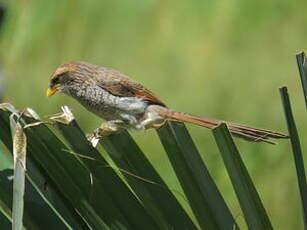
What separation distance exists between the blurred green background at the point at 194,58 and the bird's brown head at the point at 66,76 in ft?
4.34

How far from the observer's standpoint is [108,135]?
1.79 m

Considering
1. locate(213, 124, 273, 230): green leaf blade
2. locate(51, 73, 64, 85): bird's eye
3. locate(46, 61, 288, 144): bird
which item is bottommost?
locate(213, 124, 273, 230): green leaf blade

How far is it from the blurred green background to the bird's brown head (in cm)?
132

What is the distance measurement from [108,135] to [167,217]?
0.22m

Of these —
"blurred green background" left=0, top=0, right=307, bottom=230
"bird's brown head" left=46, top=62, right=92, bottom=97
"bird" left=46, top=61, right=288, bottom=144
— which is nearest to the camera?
"bird" left=46, top=61, right=288, bottom=144

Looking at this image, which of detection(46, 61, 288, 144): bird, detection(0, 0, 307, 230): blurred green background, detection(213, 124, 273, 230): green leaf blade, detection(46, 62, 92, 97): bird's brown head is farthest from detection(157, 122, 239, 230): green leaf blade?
detection(0, 0, 307, 230): blurred green background

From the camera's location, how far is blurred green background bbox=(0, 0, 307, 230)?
4.54 meters

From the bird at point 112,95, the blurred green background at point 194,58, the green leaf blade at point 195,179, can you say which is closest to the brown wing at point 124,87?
the bird at point 112,95

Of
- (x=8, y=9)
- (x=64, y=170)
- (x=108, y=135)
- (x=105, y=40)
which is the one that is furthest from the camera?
(x=8, y=9)

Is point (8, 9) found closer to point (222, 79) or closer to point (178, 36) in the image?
point (178, 36)

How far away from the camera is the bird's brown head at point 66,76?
3.15m

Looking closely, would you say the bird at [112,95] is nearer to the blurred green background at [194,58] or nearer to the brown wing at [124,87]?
the brown wing at [124,87]

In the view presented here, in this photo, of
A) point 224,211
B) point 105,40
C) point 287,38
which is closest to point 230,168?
point 224,211

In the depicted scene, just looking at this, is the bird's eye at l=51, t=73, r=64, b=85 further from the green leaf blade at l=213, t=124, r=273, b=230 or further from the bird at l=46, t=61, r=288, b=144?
the green leaf blade at l=213, t=124, r=273, b=230
